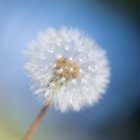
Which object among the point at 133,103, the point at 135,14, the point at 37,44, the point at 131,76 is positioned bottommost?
the point at 37,44

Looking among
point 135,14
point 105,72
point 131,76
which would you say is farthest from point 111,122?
point 105,72

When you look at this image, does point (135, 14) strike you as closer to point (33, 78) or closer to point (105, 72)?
point (105, 72)
